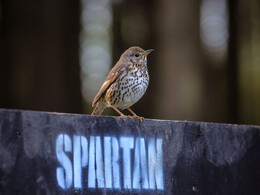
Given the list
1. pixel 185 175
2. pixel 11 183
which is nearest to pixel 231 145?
pixel 185 175

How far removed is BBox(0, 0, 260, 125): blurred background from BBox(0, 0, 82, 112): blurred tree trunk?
0.02m

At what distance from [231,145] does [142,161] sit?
776 millimetres

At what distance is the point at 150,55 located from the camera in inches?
353

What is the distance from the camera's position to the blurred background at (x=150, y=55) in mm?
7426

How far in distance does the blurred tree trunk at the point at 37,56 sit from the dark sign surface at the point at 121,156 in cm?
509

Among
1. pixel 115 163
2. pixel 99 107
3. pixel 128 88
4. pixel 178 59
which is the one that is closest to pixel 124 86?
pixel 128 88

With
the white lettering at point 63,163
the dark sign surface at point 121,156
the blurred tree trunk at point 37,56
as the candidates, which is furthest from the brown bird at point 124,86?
the blurred tree trunk at point 37,56

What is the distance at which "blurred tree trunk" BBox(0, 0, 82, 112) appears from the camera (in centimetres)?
821

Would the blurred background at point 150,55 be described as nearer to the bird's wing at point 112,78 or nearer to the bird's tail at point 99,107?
the bird's tail at point 99,107

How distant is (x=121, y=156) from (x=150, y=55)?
609 centimetres

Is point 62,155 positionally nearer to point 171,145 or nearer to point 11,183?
point 11,183

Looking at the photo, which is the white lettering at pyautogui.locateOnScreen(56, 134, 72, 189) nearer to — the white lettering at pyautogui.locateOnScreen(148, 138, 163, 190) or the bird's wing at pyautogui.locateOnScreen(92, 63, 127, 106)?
the white lettering at pyautogui.locateOnScreen(148, 138, 163, 190)

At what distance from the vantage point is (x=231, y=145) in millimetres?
3486

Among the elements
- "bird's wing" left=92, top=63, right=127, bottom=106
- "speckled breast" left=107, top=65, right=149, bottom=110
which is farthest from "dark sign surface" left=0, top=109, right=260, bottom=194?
"bird's wing" left=92, top=63, right=127, bottom=106
